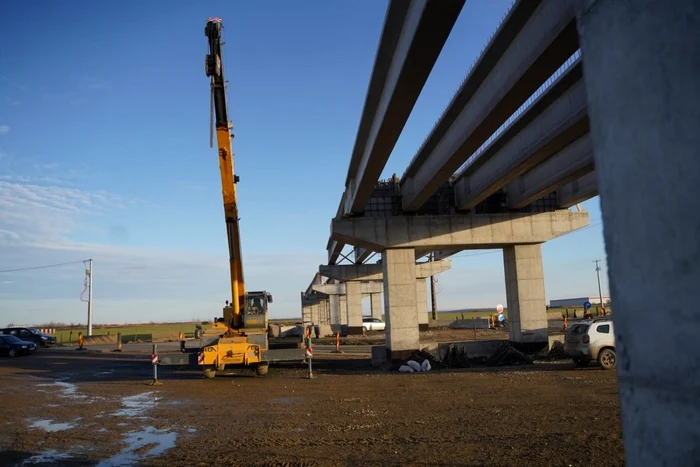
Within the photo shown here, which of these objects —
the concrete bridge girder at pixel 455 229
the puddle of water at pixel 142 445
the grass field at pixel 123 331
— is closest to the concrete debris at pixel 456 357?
the concrete bridge girder at pixel 455 229

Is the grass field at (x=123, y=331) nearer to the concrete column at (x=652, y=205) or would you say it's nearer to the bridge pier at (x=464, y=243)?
the bridge pier at (x=464, y=243)

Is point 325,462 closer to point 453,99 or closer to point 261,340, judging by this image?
point 453,99

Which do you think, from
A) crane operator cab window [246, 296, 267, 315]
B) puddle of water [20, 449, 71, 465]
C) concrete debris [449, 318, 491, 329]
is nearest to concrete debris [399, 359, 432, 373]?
crane operator cab window [246, 296, 267, 315]

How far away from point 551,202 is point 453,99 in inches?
489

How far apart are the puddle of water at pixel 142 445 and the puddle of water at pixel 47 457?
0.77 meters

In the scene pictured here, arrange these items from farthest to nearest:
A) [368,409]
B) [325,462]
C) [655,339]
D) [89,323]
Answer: [89,323], [368,409], [325,462], [655,339]

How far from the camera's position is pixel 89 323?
53.2 metres

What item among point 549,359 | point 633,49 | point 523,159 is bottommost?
point 549,359

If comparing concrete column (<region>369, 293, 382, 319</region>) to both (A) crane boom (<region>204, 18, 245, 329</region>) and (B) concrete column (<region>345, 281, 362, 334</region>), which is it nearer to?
(B) concrete column (<region>345, 281, 362, 334</region>)

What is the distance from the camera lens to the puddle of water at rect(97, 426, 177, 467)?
26.8ft

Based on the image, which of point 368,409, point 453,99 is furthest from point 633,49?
point 453,99

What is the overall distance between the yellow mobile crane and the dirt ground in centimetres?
90

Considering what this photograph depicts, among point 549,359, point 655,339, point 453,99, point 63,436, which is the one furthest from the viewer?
point 549,359

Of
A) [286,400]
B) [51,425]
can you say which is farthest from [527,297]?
[51,425]
